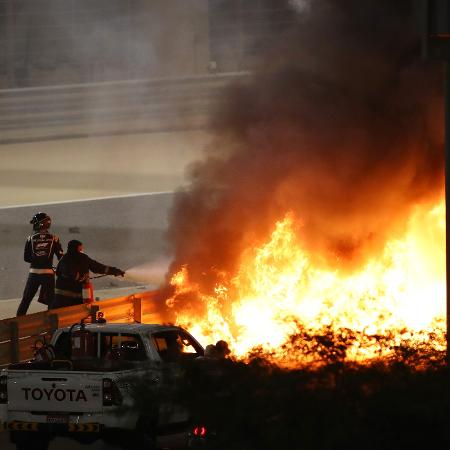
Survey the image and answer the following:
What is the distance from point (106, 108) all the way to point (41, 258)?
8.85 meters

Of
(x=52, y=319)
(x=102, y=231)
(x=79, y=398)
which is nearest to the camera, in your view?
(x=79, y=398)

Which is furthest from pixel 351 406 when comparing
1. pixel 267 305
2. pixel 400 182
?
pixel 400 182

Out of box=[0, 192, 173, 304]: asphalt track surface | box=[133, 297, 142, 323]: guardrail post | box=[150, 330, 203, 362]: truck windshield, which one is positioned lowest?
box=[150, 330, 203, 362]: truck windshield

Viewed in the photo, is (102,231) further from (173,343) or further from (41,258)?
(173,343)

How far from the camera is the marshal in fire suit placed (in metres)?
15.6

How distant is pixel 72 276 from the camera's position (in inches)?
582

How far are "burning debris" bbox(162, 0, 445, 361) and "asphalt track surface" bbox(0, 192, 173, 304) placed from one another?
423cm

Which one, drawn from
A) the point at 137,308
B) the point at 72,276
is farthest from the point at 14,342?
the point at 72,276

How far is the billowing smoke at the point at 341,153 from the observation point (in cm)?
1426

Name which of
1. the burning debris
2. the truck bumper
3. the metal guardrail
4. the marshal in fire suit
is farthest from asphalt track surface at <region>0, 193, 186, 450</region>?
the truck bumper

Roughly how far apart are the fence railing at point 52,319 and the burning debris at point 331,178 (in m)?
0.46

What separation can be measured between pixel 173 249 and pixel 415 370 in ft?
25.6

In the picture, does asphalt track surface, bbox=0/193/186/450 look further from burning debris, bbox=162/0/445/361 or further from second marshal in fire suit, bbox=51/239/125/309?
burning debris, bbox=162/0/445/361

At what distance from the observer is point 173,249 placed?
1482 centimetres
